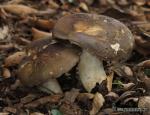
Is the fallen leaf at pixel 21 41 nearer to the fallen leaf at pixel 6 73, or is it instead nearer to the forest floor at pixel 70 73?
the forest floor at pixel 70 73

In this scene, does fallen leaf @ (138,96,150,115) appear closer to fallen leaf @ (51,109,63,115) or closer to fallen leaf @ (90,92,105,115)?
fallen leaf @ (90,92,105,115)

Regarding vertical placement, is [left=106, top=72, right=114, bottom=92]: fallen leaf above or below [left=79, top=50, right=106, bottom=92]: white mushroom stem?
below

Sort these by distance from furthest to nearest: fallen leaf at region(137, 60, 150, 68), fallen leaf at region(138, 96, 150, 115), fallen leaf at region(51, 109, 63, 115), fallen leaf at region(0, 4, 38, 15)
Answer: fallen leaf at region(0, 4, 38, 15) < fallen leaf at region(137, 60, 150, 68) < fallen leaf at region(51, 109, 63, 115) < fallen leaf at region(138, 96, 150, 115)

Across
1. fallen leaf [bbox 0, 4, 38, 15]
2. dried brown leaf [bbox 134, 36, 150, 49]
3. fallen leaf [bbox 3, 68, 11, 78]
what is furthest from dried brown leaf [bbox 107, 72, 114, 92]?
fallen leaf [bbox 0, 4, 38, 15]

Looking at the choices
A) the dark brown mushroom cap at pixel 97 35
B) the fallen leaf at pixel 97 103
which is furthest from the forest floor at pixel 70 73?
the dark brown mushroom cap at pixel 97 35

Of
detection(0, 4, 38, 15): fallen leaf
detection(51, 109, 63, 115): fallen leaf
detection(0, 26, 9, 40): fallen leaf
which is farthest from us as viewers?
detection(0, 4, 38, 15): fallen leaf

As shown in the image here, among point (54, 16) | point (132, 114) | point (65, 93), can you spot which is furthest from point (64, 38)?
point (54, 16)

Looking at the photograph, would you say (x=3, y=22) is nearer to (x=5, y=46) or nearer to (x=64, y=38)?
(x=5, y=46)
